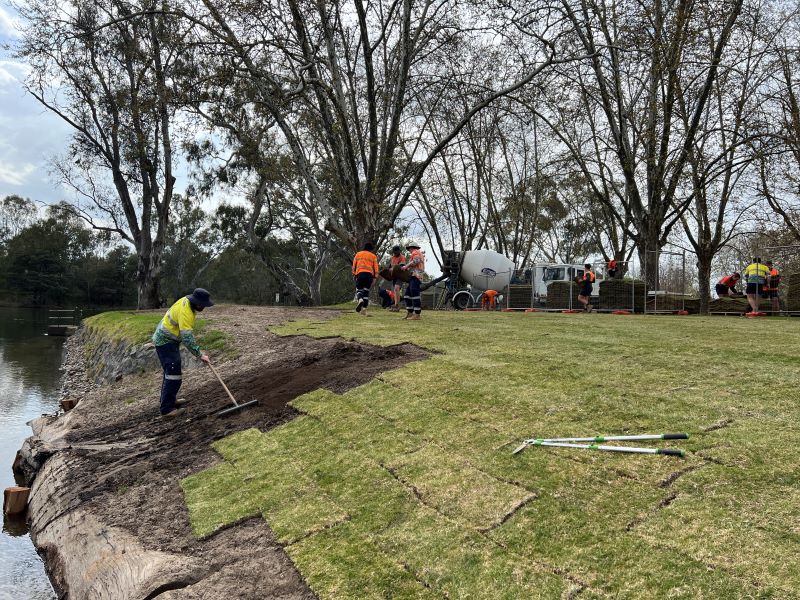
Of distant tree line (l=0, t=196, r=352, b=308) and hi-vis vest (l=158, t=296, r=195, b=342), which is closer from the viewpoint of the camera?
hi-vis vest (l=158, t=296, r=195, b=342)

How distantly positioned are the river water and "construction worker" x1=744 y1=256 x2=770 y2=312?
59.4 ft

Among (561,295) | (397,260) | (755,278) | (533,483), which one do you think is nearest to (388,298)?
(397,260)

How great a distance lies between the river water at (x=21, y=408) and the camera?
588 cm

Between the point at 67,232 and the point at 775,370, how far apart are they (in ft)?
260

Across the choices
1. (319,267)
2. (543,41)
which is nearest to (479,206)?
(319,267)

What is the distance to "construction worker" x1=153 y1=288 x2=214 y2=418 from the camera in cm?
849

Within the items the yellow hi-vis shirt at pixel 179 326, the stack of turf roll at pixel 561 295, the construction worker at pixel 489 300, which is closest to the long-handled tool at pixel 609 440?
the yellow hi-vis shirt at pixel 179 326

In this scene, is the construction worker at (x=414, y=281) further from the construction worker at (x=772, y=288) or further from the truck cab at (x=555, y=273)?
the truck cab at (x=555, y=273)

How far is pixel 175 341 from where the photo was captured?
877 centimetres

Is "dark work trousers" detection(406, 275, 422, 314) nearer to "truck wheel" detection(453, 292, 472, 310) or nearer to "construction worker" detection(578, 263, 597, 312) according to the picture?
"construction worker" detection(578, 263, 597, 312)

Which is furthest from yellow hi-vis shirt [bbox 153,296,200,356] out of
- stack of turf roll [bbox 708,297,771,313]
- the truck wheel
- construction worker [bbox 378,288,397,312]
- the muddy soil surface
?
stack of turf roll [bbox 708,297,771,313]

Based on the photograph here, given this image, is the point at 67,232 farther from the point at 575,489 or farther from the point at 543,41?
the point at 575,489

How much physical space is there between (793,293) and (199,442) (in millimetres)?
17193

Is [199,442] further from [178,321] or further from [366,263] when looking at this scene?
[366,263]
